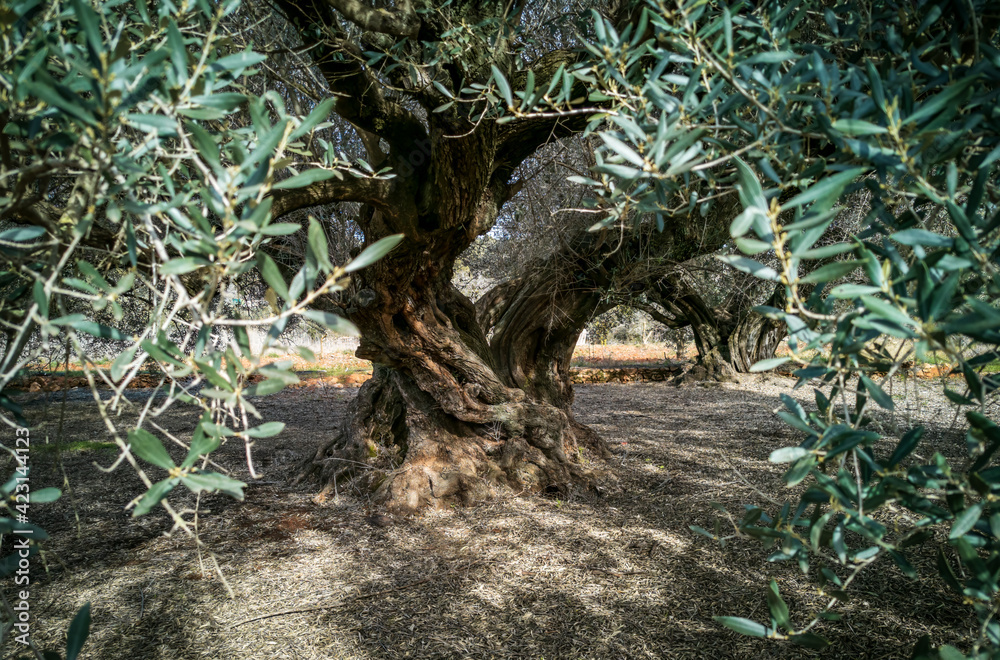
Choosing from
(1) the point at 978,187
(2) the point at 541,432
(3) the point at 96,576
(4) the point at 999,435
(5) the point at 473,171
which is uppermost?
(5) the point at 473,171

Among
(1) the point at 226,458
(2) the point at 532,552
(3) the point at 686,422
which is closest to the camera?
(2) the point at 532,552

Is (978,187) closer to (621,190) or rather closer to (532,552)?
(621,190)

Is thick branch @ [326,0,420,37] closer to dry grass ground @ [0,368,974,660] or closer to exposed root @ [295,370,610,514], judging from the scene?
dry grass ground @ [0,368,974,660]

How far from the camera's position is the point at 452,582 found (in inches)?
103

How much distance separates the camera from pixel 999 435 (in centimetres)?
77

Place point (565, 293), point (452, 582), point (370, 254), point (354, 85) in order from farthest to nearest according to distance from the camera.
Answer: point (565, 293), point (354, 85), point (452, 582), point (370, 254)

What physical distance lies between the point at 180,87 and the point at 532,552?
268 centimetres

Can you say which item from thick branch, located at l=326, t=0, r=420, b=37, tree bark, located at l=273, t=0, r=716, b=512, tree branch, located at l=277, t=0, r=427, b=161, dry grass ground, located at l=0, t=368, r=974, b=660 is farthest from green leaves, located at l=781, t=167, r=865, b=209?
tree branch, located at l=277, t=0, r=427, b=161

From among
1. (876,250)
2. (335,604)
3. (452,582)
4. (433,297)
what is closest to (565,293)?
(433,297)

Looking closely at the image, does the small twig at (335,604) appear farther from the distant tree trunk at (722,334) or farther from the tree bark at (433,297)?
the distant tree trunk at (722,334)

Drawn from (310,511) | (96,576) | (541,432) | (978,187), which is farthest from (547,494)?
(978,187)

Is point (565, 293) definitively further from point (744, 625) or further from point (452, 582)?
point (744, 625)

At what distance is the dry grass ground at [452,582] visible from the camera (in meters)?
2.12

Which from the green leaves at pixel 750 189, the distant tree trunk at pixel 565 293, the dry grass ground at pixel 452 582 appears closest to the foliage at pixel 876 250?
the green leaves at pixel 750 189
